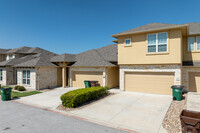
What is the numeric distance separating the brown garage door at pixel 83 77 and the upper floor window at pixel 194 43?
33.6 feet

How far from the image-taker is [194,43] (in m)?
13.8

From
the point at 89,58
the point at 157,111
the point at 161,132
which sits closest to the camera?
the point at 161,132

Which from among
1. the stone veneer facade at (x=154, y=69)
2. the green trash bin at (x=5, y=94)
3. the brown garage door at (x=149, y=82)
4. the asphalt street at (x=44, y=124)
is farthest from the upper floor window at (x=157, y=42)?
the green trash bin at (x=5, y=94)

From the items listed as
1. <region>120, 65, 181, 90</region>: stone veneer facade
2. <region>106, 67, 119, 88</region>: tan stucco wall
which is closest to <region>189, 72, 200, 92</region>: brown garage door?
<region>120, 65, 181, 90</region>: stone veneer facade

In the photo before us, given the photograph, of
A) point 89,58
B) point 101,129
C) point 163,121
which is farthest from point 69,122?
point 89,58

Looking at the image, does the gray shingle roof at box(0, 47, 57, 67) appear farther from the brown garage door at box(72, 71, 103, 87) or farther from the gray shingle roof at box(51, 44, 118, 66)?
the brown garage door at box(72, 71, 103, 87)

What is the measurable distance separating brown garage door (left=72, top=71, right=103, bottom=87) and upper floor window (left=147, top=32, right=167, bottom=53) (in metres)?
6.53

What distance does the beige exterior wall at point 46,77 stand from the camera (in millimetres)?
16219

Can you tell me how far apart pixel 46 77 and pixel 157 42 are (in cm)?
1387

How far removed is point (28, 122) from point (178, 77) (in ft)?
39.7

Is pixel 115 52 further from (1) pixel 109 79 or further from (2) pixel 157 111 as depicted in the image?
(2) pixel 157 111

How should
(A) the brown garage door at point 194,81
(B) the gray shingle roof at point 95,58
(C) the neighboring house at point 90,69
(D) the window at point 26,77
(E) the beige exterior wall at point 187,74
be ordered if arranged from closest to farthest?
(A) the brown garage door at point 194,81 → (E) the beige exterior wall at point 187,74 → (C) the neighboring house at point 90,69 → (B) the gray shingle roof at point 95,58 → (D) the window at point 26,77

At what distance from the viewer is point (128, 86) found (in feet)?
47.2

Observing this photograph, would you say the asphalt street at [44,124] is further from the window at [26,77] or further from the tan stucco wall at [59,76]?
the tan stucco wall at [59,76]
